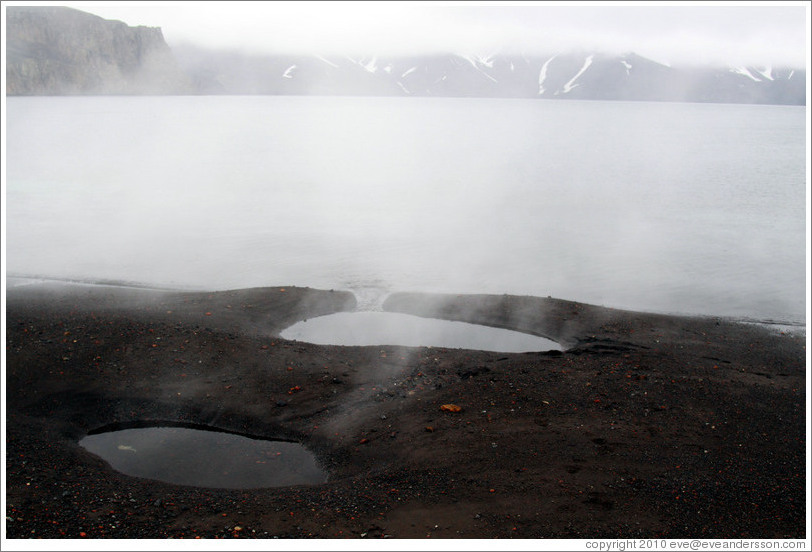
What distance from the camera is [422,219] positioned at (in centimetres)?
3981

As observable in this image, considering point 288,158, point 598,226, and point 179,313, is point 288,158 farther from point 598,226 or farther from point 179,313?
point 179,313

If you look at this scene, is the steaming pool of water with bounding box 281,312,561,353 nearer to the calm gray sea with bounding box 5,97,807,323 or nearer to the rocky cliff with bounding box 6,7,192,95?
the calm gray sea with bounding box 5,97,807,323

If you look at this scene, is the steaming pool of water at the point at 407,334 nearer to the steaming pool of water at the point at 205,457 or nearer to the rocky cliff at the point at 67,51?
the steaming pool of water at the point at 205,457

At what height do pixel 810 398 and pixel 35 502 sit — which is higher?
pixel 810 398

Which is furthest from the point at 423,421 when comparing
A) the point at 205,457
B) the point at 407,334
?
the point at 407,334

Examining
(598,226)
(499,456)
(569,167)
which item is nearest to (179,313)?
(499,456)

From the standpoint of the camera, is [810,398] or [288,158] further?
[288,158]

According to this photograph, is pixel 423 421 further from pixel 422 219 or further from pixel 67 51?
pixel 67 51

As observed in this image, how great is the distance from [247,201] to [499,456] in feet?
126

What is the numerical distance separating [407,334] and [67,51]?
17508 cm

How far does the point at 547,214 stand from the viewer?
41906 millimetres

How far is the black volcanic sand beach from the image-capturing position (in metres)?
9.27

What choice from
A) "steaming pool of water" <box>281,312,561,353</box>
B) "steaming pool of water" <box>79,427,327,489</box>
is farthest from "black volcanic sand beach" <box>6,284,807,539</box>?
"steaming pool of water" <box>281,312,561,353</box>

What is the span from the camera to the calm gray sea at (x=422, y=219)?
25656 mm
